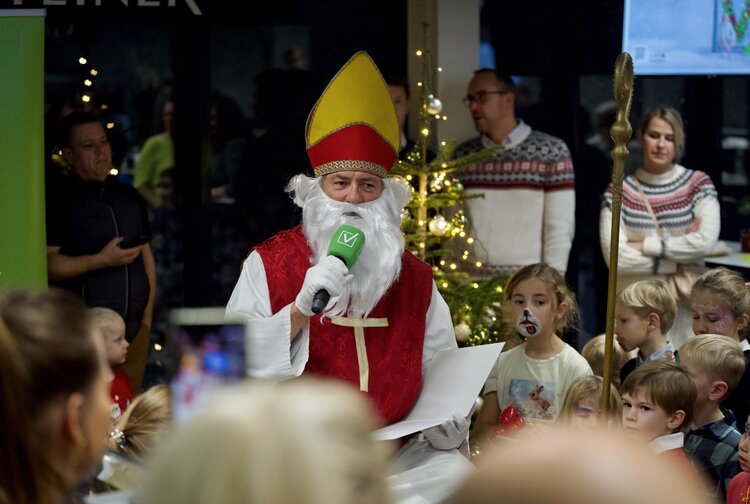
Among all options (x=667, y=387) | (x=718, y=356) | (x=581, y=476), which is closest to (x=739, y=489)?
(x=667, y=387)

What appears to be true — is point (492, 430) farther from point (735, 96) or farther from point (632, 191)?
point (735, 96)

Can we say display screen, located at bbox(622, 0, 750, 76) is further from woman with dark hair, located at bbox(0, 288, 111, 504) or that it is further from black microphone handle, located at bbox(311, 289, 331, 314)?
woman with dark hair, located at bbox(0, 288, 111, 504)

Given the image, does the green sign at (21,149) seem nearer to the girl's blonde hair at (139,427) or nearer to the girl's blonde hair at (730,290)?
the girl's blonde hair at (139,427)

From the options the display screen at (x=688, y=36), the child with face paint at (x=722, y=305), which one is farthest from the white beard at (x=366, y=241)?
the display screen at (x=688, y=36)

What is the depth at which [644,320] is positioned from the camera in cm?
513

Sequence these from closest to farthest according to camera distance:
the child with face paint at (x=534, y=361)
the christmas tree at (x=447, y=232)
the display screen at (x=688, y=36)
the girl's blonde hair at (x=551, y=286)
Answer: the child with face paint at (x=534, y=361) → the girl's blonde hair at (x=551, y=286) → the christmas tree at (x=447, y=232) → the display screen at (x=688, y=36)

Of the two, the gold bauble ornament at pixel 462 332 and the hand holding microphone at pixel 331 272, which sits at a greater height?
the hand holding microphone at pixel 331 272

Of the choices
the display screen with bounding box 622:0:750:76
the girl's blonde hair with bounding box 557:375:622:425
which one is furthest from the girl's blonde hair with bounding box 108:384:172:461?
the display screen with bounding box 622:0:750:76

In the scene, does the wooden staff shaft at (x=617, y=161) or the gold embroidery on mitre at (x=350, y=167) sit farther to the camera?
the gold embroidery on mitre at (x=350, y=167)

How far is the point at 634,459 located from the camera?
117 centimetres

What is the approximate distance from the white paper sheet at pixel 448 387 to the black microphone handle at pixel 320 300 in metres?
0.47

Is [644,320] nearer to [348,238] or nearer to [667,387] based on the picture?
[667,387]

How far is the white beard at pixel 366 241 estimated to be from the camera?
4336 mm

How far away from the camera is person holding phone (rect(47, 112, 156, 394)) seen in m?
5.93
